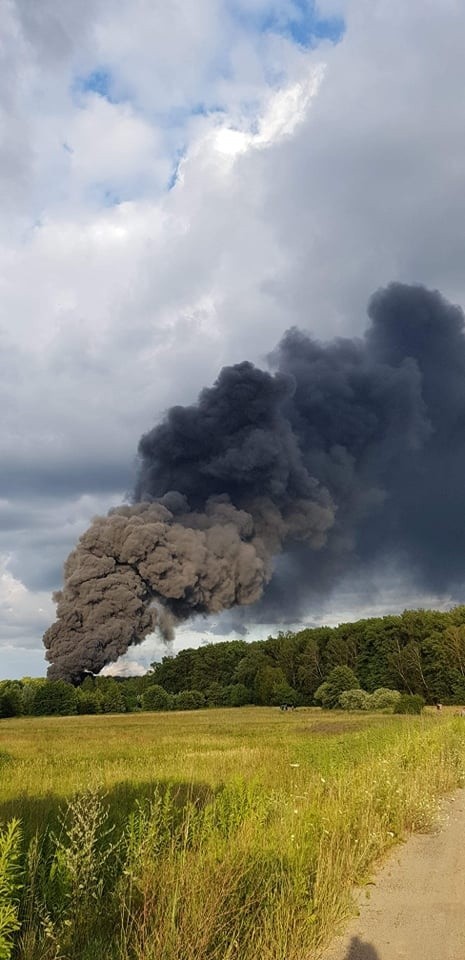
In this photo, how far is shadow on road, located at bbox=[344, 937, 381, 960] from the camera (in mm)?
5797

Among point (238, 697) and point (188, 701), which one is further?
point (238, 697)

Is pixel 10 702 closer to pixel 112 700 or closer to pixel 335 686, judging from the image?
pixel 112 700

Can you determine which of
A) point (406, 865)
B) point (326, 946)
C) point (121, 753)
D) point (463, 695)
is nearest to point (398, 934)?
point (326, 946)

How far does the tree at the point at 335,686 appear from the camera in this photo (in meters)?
89.6

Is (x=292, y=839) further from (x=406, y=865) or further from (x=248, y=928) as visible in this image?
(x=248, y=928)

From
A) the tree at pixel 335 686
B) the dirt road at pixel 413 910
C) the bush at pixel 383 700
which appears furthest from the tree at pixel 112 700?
the dirt road at pixel 413 910

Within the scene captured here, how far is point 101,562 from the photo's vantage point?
7706 cm

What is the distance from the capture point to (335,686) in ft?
307

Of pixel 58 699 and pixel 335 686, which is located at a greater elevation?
pixel 335 686

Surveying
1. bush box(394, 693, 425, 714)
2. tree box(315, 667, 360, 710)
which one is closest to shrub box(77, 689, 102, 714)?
tree box(315, 667, 360, 710)

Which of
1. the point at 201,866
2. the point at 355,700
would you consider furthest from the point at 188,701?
the point at 201,866

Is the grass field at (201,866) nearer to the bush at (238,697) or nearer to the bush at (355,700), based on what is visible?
the bush at (355,700)

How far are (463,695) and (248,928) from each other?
101 meters

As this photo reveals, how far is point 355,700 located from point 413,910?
240ft
